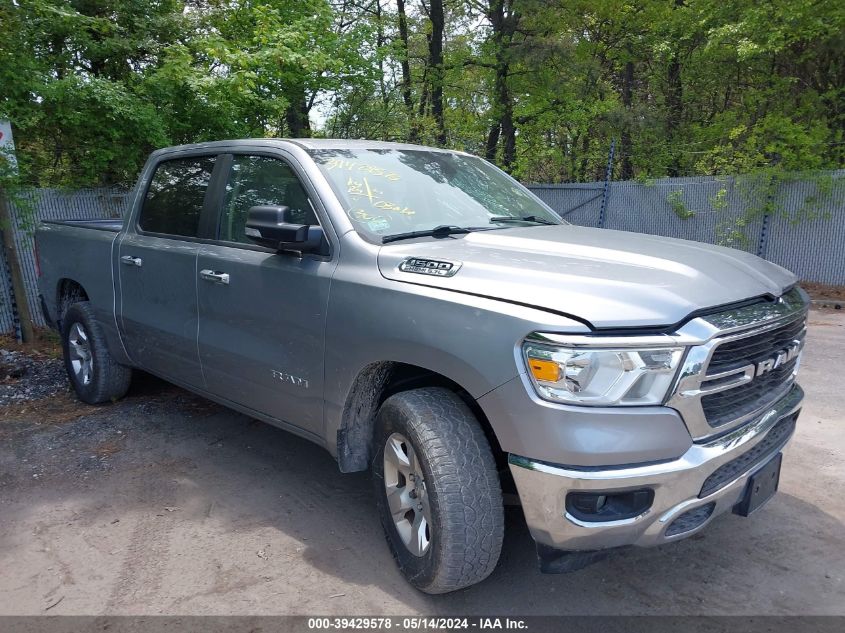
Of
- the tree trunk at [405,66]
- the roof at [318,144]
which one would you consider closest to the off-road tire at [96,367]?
the roof at [318,144]

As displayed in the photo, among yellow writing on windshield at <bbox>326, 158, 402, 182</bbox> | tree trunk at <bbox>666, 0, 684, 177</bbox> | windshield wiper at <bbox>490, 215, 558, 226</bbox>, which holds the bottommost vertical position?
windshield wiper at <bbox>490, 215, 558, 226</bbox>

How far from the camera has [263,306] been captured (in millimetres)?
3449

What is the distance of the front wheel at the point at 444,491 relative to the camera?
8.25 ft

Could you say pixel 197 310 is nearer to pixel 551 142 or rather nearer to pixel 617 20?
pixel 551 142

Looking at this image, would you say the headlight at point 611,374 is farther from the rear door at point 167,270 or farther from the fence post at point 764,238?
the fence post at point 764,238

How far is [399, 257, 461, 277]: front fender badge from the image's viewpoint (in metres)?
2.70

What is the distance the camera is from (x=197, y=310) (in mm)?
3934

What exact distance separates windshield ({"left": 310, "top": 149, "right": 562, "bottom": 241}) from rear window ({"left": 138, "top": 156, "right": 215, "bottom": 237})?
103 centimetres

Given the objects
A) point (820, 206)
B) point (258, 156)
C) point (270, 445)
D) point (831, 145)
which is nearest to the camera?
point (258, 156)

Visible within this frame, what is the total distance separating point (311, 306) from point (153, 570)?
1.46 m

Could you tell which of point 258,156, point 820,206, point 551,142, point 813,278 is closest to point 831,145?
point 820,206

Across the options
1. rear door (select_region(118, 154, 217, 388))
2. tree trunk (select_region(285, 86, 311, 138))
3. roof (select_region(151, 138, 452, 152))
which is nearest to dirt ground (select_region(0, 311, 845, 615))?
rear door (select_region(118, 154, 217, 388))

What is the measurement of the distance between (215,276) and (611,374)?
2.41 m

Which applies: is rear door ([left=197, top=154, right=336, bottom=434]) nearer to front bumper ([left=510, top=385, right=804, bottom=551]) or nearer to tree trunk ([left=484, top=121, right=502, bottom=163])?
front bumper ([left=510, top=385, right=804, bottom=551])
